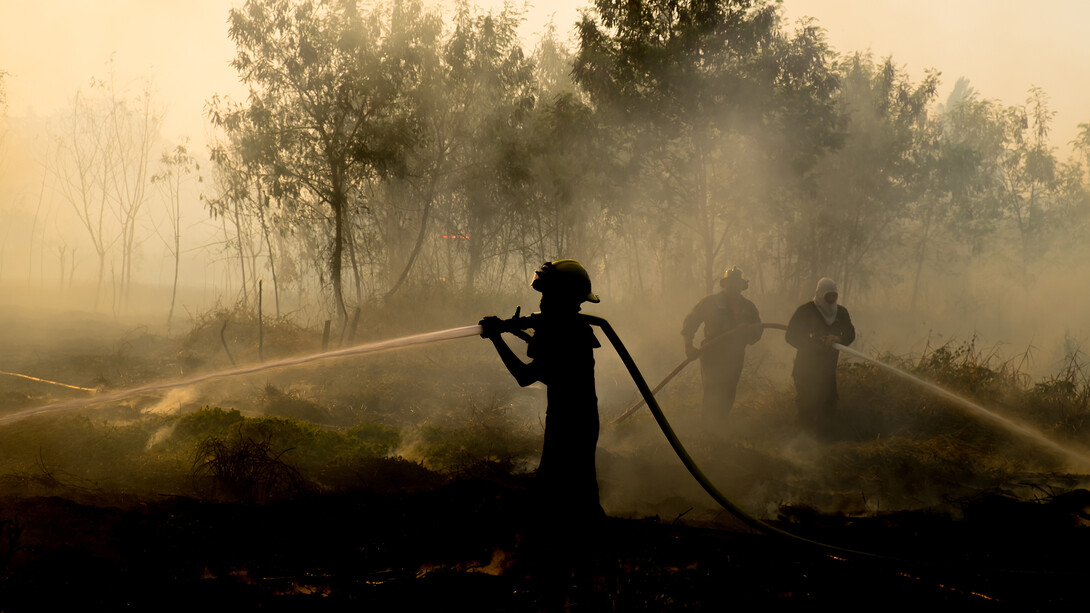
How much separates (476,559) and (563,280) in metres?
2.01

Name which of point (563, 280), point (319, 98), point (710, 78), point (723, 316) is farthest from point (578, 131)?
point (563, 280)

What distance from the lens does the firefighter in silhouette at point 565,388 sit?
362cm

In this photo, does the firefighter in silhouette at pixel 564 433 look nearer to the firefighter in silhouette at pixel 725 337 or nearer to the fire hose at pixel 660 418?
the fire hose at pixel 660 418

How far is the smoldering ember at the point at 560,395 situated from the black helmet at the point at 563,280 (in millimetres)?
18

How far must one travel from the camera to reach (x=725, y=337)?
8.02 metres

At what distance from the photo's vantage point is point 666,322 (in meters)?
19.2

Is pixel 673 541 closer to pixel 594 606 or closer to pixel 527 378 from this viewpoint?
pixel 594 606

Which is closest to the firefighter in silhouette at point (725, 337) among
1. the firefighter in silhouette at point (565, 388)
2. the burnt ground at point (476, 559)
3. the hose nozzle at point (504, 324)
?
the burnt ground at point (476, 559)

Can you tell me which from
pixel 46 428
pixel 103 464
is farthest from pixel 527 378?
pixel 46 428

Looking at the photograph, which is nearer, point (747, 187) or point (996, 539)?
point (996, 539)

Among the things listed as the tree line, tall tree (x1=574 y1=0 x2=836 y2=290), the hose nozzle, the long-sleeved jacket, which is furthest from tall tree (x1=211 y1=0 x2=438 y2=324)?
the hose nozzle

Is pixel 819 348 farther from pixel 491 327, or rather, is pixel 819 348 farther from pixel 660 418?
pixel 491 327

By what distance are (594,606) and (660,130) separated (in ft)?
45.8

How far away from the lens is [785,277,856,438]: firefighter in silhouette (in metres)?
7.54
